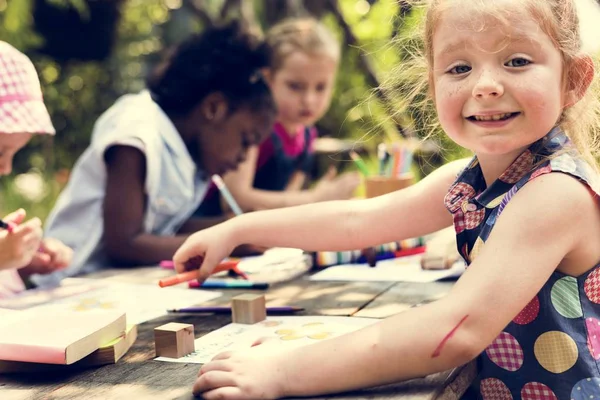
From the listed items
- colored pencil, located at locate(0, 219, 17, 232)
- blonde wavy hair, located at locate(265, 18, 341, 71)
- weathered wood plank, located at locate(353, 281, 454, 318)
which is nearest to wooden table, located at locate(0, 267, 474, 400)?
weathered wood plank, located at locate(353, 281, 454, 318)

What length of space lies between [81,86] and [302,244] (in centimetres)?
445

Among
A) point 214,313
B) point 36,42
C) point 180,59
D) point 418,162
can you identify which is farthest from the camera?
point 36,42

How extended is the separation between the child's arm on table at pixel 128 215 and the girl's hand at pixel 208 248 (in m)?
0.56

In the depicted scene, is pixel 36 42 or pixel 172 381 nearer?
pixel 172 381

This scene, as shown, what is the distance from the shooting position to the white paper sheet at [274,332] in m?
1.11

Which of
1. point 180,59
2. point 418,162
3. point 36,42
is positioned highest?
point 36,42

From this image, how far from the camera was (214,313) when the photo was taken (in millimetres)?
1354

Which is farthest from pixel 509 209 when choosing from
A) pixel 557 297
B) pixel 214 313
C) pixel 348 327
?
pixel 214 313

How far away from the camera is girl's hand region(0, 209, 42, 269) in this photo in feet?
5.11

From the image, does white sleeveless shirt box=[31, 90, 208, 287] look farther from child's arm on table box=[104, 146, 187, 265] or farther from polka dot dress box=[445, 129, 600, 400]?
polka dot dress box=[445, 129, 600, 400]

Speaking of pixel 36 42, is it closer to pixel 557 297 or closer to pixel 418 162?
pixel 418 162

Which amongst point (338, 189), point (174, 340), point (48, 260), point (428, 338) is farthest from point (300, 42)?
point (428, 338)

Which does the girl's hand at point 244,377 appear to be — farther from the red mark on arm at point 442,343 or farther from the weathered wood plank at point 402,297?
the weathered wood plank at point 402,297

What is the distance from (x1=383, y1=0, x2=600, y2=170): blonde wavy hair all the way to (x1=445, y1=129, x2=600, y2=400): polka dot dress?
70mm
